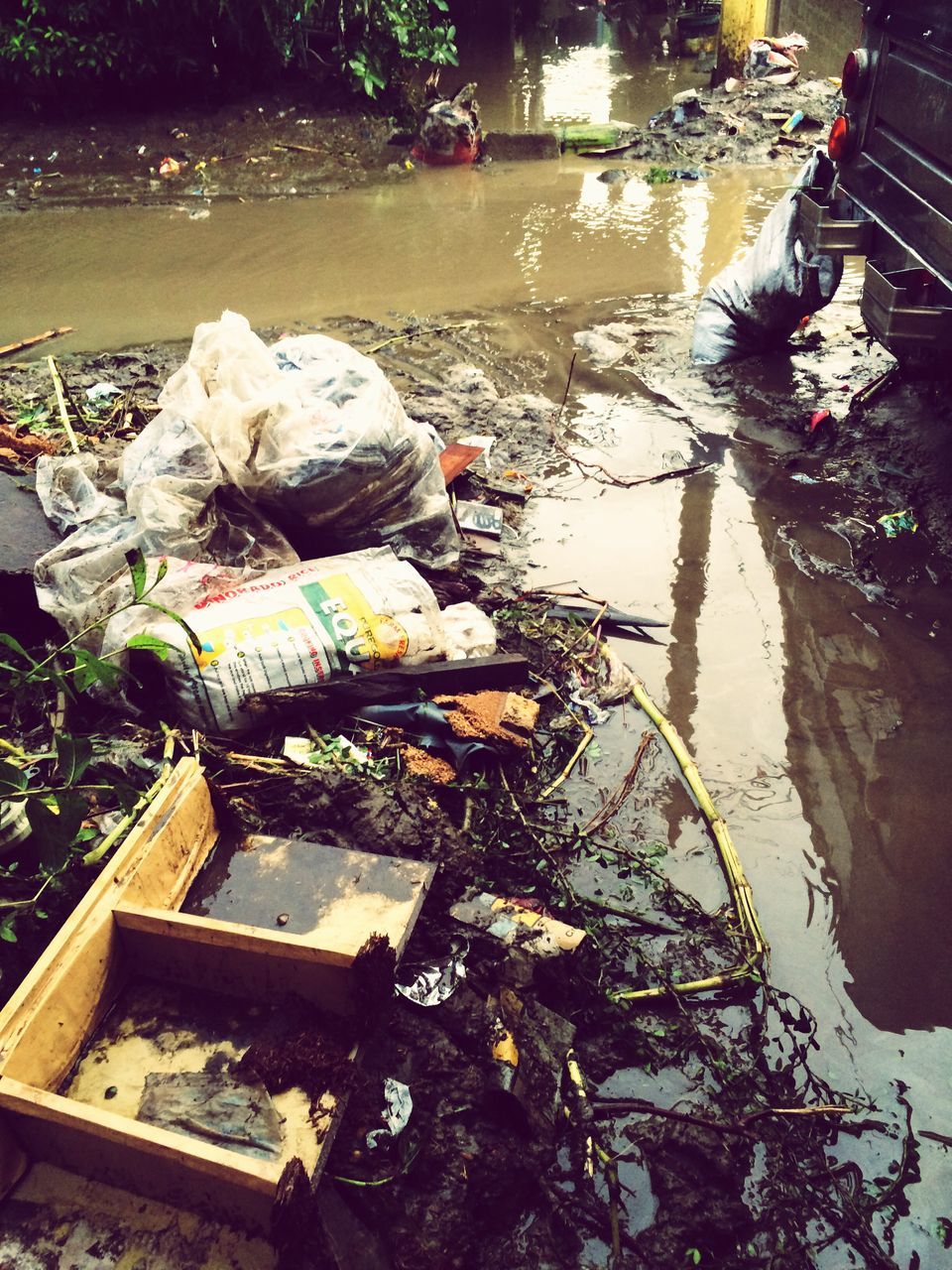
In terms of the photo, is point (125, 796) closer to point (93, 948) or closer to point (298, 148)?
point (93, 948)

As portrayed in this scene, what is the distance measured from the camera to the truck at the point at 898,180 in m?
2.97

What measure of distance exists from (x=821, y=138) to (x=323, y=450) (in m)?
7.21

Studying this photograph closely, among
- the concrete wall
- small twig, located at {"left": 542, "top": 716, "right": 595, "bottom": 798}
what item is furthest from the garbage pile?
the concrete wall

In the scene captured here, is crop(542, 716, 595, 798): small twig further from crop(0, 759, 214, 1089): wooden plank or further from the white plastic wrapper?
crop(0, 759, 214, 1089): wooden plank

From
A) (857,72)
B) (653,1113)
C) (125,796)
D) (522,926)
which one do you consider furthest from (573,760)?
(857,72)

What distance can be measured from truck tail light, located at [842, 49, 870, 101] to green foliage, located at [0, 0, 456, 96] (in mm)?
5622

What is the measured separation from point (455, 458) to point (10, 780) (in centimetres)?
223

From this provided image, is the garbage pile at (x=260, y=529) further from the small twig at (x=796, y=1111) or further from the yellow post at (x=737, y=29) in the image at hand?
the yellow post at (x=737, y=29)

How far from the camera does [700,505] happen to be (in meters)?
3.57

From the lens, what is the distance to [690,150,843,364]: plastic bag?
415 cm

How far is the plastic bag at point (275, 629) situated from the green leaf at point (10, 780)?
548 millimetres

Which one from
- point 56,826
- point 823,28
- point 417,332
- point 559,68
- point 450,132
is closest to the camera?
point 56,826

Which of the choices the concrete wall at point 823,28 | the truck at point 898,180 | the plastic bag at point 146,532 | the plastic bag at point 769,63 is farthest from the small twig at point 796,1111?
the concrete wall at point 823,28

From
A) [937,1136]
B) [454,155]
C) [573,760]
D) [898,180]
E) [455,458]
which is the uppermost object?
[898,180]
